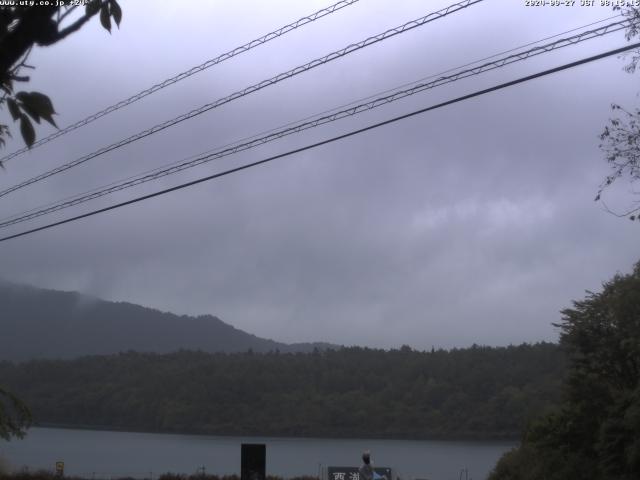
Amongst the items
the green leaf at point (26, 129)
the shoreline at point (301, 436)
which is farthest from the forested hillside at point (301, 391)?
the green leaf at point (26, 129)

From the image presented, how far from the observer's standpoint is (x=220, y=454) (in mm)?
52656

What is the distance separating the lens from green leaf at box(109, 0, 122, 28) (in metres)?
4.11

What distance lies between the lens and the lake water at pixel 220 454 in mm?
40438

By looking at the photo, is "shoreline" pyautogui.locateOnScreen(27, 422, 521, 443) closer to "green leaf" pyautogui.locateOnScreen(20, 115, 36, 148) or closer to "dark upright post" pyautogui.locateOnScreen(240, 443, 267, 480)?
"dark upright post" pyautogui.locateOnScreen(240, 443, 267, 480)

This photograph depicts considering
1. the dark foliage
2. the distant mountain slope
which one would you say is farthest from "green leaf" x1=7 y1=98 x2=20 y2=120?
the distant mountain slope

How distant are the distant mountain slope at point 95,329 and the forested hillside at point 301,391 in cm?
4930

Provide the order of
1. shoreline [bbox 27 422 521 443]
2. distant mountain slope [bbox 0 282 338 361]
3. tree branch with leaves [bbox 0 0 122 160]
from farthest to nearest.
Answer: distant mountain slope [bbox 0 282 338 361], shoreline [bbox 27 422 521 443], tree branch with leaves [bbox 0 0 122 160]

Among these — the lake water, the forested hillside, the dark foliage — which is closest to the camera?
the dark foliage

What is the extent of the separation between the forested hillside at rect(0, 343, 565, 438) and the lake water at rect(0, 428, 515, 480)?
1.06 m

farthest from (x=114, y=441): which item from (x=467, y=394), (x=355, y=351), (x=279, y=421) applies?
(x=467, y=394)

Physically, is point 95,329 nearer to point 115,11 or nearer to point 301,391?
point 301,391

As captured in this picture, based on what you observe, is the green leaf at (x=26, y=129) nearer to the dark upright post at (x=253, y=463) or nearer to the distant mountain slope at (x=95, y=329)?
the dark upright post at (x=253, y=463)

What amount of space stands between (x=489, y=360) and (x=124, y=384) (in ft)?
103

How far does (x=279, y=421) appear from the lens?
6116cm
